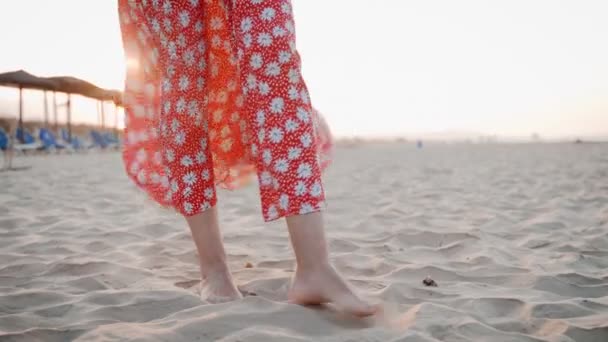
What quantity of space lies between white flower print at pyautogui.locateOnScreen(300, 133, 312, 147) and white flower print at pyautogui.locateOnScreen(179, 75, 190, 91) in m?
0.40

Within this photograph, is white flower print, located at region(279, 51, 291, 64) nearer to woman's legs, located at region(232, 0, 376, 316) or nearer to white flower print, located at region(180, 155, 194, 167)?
woman's legs, located at region(232, 0, 376, 316)

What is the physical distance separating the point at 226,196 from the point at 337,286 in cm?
298

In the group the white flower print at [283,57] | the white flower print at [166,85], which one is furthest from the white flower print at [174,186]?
the white flower print at [283,57]

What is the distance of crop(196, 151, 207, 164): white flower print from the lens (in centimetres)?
138

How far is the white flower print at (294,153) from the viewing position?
1.20 metres

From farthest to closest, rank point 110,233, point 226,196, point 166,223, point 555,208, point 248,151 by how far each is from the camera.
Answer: point 226,196 < point 555,208 < point 166,223 < point 110,233 < point 248,151

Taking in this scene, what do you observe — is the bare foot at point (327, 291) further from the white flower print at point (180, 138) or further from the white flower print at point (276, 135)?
Answer: the white flower print at point (180, 138)

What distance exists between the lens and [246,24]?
1.23m

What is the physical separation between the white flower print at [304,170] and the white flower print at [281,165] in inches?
1.3

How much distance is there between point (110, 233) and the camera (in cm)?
238

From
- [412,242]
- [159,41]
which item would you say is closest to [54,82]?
[159,41]

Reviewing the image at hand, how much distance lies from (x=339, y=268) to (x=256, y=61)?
913 mm

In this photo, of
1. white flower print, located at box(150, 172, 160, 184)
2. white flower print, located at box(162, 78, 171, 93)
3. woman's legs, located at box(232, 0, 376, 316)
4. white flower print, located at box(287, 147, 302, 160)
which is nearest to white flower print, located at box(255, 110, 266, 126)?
woman's legs, located at box(232, 0, 376, 316)

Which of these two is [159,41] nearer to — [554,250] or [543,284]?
[543,284]
